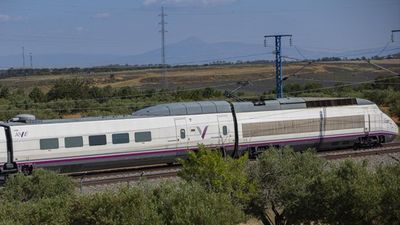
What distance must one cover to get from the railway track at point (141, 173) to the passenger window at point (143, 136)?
152cm

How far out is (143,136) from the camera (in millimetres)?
28219

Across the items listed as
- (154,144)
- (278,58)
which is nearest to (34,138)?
(154,144)

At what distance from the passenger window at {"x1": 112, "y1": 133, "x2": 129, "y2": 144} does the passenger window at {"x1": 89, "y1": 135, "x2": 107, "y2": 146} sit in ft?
1.55

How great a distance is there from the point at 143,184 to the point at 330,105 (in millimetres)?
18962

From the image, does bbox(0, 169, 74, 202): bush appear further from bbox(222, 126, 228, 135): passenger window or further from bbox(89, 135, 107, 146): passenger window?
bbox(222, 126, 228, 135): passenger window

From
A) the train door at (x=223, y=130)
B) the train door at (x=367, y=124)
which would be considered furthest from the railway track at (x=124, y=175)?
→ the train door at (x=367, y=124)

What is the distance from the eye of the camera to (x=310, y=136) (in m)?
32.5

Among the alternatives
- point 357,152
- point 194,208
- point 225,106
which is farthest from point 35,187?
point 357,152

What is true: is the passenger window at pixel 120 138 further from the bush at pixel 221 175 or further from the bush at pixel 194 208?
the bush at pixel 194 208

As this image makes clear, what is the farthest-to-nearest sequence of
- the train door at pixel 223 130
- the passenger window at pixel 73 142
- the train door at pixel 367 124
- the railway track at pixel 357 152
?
the train door at pixel 367 124 < the railway track at pixel 357 152 < the train door at pixel 223 130 < the passenger window at pixel 73 142

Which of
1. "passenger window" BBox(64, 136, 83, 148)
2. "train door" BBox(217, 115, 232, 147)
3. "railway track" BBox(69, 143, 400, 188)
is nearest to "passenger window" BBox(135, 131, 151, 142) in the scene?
"railway track" BBox(69, 143, 400, 188)

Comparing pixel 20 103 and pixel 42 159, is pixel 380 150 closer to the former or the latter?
pixel 42 159

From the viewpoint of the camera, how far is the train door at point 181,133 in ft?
94.7

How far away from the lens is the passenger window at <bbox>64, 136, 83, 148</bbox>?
26641mm
